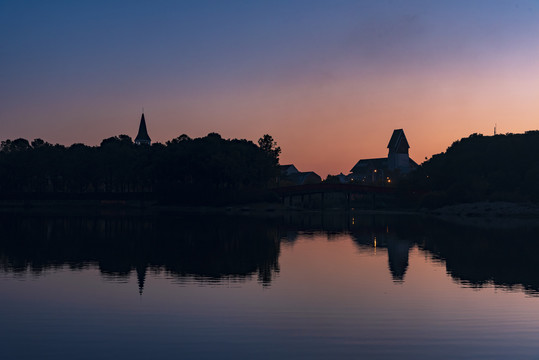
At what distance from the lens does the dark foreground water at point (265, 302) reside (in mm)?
13727

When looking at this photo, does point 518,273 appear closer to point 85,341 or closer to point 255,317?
→ point 255,317

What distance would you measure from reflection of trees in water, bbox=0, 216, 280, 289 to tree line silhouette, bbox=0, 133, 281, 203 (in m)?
59.2

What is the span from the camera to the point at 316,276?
25859mm

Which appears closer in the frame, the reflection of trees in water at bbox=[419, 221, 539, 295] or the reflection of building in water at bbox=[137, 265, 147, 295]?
the reflection of building in water at bbox=[137, 265, 147, 295]

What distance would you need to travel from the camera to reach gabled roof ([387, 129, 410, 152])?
7677 inches

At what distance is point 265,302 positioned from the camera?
19453mm

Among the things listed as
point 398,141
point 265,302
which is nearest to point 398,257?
point 265,302

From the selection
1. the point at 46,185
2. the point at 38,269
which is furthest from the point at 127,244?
the point at 46,185

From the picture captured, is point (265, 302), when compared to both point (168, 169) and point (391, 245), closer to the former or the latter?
point (391, 245)

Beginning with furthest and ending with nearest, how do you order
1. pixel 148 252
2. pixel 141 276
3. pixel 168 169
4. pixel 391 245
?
pixel 168 169
pixel 391 245
pixel 148 252
pixel 141 276

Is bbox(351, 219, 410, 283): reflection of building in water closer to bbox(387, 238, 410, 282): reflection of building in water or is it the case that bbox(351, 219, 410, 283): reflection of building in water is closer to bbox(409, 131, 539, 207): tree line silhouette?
bbox(387, 238, 410, 282): reflection of building in water

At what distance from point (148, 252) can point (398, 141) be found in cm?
17000

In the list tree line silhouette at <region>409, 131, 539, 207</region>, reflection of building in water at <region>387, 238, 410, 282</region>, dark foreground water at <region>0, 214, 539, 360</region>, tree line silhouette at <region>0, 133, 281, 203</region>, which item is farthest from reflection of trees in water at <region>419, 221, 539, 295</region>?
tree line silhouette at <region>0, 133, 281, 203</region>

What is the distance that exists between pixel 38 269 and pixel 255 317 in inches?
557
